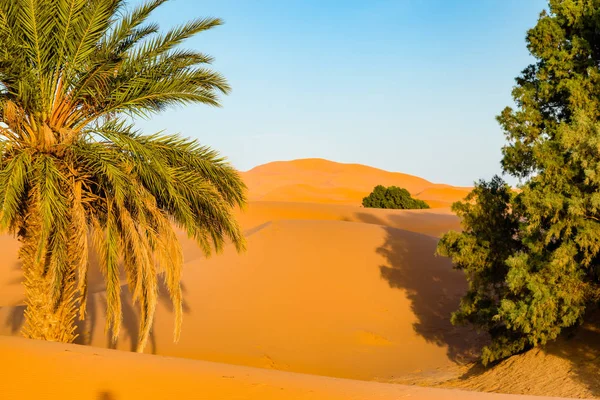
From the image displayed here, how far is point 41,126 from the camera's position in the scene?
10.9 metres

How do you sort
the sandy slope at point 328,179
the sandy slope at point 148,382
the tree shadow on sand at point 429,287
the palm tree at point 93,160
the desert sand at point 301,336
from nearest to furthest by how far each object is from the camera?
the sandy slope at point 148,382 → the desert sand at point 301,336 → the palm tree at point 93,160 → the tree shadow on sand at point 429,287 → the sandy slope at point 328,179

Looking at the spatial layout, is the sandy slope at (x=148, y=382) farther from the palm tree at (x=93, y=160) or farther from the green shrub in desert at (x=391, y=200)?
the green shrub in desert at (x=391, y=200)

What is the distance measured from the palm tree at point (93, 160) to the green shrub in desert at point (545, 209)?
21.2ft

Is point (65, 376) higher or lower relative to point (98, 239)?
lower

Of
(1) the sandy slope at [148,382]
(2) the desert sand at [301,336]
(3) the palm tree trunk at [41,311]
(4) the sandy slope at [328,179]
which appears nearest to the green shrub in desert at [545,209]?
(2) the desert sand at [301,336]

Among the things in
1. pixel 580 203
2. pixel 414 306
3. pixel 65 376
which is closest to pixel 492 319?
pixel 580 203

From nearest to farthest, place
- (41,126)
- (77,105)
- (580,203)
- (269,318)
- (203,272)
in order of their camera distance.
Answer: (41,126)
(77,105)
(580,203)
(269,318)
(203,272)

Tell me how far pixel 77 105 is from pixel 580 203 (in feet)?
33.2

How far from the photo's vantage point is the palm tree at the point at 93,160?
10.5 meters

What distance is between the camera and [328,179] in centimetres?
12725

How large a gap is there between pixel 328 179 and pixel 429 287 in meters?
105

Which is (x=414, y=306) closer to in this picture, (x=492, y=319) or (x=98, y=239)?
(x=492, y=319)

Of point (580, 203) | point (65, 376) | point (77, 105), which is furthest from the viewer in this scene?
point (580, 203)

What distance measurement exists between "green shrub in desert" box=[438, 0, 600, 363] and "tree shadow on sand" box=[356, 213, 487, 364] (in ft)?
9.28
